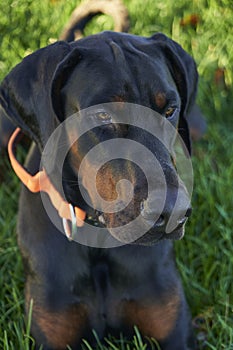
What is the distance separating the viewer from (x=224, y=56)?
4414mm

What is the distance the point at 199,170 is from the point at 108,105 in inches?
56.4

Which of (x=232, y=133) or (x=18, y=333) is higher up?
(x=18, y=333)

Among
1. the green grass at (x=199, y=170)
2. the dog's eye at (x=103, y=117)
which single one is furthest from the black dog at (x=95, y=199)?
the green grass at (x=199, y=170)

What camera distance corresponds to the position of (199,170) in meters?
3.64

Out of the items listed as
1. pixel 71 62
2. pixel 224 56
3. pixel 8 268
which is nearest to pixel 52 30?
pixel 224 56

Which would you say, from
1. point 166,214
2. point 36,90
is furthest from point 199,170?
point 166,214

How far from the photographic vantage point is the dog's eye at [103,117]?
231cm

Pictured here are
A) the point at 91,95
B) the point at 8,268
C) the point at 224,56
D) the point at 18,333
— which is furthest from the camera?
the point at 224,56

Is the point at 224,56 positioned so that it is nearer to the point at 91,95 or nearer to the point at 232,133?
the point at 232,133

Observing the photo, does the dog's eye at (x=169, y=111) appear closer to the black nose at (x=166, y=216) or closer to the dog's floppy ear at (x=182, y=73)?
the dog's floppy ear at (x=182, y=73)

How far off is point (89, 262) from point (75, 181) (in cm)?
34

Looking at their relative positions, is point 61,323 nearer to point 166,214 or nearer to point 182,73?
point 166,214

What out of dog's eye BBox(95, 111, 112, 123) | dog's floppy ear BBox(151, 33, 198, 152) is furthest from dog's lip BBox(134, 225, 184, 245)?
dog's floppy ear BBox(151, 33, 198, 152)

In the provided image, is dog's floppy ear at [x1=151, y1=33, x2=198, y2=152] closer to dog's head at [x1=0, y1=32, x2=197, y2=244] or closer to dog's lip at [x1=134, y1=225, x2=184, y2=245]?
dog's head at [x1=0, y1=32, x2=197, y2=244]
